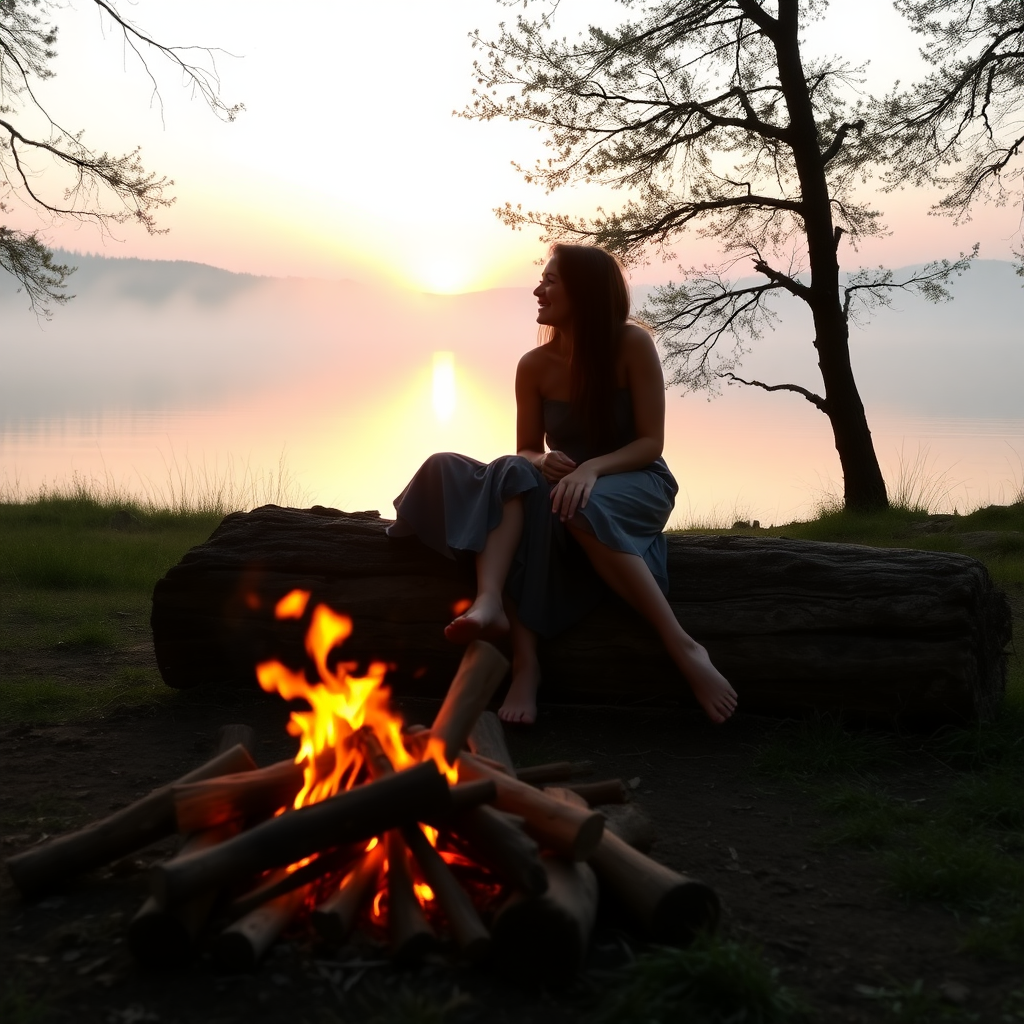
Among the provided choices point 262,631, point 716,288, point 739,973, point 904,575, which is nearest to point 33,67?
point 716,288

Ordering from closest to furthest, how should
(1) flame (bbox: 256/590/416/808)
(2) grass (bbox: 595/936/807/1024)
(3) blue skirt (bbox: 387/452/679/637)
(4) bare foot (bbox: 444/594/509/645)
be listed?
(2) grass (bbox: 595/936/807/1024)
(1) flame (bbox: 256/590/416/808)
(4) bare foot (bbox: 444/594/509/645)
(3) blue skirt (bbox: 387/452/679/637)

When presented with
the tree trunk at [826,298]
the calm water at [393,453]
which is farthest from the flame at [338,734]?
the calm water at [393,453]

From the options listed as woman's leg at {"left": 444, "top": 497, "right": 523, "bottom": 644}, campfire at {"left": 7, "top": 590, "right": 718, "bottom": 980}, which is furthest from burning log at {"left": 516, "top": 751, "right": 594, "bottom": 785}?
woman's leg at {"left": 444, "top": 497, "right": 523, "bottom": 644}

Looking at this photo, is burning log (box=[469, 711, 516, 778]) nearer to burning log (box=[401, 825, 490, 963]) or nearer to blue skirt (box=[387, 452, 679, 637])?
burning log (box=[401, 825, 490, 963])

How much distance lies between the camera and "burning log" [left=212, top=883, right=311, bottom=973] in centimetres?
219

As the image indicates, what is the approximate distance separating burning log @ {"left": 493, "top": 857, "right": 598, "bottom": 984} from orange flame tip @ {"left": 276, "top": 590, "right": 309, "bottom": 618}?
254 cm

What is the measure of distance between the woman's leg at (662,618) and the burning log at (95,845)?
201 centimetres

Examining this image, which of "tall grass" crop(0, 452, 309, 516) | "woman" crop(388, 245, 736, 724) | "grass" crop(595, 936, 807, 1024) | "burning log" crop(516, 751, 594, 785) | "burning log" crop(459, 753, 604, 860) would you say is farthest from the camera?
"tall grass" crop(0, 452, 309, 516)

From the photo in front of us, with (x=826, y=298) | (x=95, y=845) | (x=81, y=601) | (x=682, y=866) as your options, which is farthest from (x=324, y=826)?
(x=826, y=298)

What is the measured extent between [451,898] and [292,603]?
2.44 meters

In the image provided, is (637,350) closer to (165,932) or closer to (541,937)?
(541,937)

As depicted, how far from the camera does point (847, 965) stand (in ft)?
7.89

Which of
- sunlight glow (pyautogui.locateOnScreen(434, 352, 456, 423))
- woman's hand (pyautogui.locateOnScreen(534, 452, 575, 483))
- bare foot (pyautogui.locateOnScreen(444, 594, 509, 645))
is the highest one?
sunlight glow (pyautogui.locateOnScreen(434, 352, 456, 423))

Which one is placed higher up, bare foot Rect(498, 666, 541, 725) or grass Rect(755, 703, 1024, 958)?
bare foot Rect(498, 666, 541, 725)
